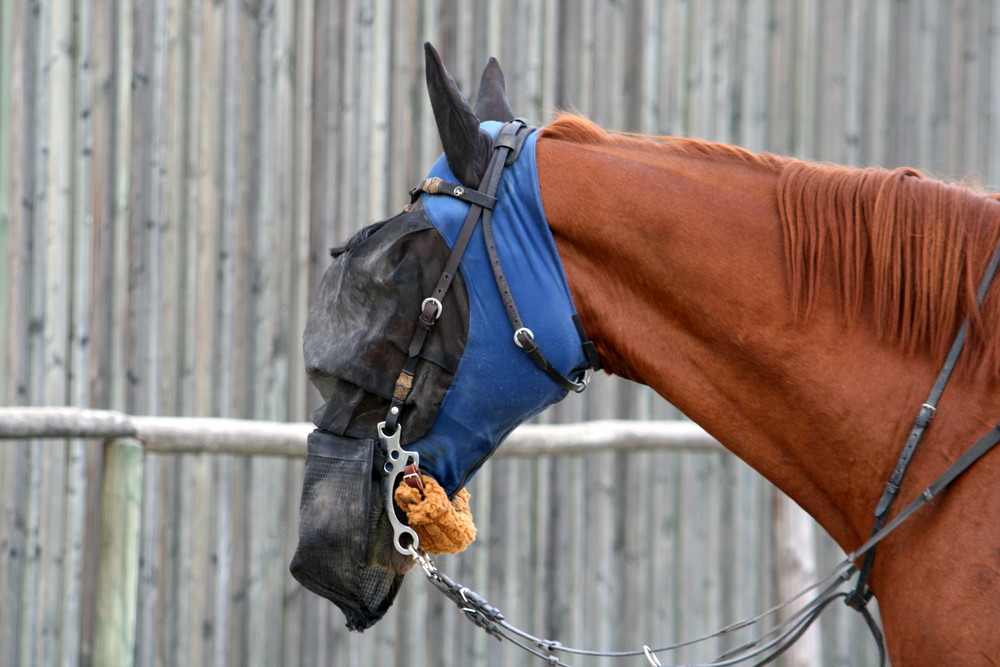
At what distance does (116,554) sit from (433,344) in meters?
2.13

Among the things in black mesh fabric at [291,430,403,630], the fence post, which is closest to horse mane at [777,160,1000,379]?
black mesh fabric at [291,430,403,630]

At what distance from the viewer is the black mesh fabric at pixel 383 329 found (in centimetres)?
202

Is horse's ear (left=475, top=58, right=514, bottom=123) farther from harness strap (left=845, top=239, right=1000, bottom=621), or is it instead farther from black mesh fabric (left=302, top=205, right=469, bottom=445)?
harness strap (left=845, top=239, right=1000, bottom=621)

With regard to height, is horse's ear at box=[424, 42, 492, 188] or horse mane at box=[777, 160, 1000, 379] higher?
horse's ear at box=[424, 42, 492, 188]

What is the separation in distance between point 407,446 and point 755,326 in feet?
2.45

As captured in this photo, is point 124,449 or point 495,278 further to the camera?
point 124,449

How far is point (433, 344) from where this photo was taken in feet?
6.64

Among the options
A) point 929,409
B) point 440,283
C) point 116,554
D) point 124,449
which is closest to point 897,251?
point 929,409

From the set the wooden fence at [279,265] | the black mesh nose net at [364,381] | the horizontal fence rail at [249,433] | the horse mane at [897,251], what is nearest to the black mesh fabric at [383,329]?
the black mesh nose net at [364,381]

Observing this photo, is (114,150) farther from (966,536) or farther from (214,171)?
(966,536)

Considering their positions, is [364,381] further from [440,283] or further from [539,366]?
[539,366]

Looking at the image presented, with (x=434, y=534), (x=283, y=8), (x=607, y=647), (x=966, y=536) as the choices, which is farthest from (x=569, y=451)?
(x=966, y=536)

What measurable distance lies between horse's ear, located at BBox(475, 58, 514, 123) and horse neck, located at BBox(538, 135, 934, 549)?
0.79 feet

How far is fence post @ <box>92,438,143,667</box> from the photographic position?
3582 millimetres
